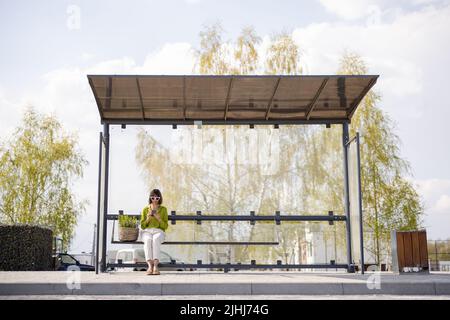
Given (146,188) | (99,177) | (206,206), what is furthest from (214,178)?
(99,177)

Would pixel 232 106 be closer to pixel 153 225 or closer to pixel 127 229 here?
pixel 153 225

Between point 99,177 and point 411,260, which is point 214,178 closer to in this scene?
point 99,177

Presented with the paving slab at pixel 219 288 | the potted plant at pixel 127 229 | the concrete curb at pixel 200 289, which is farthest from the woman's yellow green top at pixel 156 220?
the concrete curb at pixel 200 289

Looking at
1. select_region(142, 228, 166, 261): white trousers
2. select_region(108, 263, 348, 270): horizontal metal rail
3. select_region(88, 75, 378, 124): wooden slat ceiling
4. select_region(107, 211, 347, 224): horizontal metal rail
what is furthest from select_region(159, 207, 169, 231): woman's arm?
select_region(88, 75, 378, 124): wooden slat ceiling

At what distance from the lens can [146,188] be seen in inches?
510

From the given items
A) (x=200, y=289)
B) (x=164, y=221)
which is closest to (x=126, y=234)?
(x=164, y=221)

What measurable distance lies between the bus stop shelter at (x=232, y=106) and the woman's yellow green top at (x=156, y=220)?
2.52 feet

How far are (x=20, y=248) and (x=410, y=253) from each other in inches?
374

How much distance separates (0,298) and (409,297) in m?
5.46

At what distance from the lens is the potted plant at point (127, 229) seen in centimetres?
1229

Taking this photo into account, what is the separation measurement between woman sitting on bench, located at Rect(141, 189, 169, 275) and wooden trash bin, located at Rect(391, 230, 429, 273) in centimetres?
487

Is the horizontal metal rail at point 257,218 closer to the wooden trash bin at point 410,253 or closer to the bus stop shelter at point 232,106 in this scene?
the bus stop shelter at point 232,106
